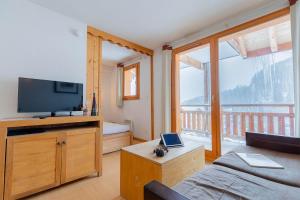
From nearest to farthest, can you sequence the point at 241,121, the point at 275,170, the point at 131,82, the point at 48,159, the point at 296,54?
the point at 275,170
the point at 48,159
the point at 296,54
the point at 241,121
the point at 131,82

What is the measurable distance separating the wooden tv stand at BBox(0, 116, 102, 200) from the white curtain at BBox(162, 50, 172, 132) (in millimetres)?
1482

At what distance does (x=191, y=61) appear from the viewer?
3.72 m

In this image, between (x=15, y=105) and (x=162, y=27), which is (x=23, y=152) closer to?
(x=15, y=105)

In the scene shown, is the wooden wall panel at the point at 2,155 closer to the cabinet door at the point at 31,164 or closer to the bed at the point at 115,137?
the cabinet door at the point at 31,164

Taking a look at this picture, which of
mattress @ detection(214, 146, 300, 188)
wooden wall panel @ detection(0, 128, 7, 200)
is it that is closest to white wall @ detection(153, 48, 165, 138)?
mattress @ detection(214, 146, 300, 188)

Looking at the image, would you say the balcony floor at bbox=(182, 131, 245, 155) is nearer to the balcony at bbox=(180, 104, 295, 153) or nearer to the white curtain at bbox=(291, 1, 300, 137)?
the balcony at bbox=(180, 104, 295, 153)

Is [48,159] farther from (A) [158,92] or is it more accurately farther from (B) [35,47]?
(A) [158,92]

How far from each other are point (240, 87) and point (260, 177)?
7.46 feet

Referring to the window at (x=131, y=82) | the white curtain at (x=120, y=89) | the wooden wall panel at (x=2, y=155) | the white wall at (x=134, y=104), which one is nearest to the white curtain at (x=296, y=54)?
the white wall at (x=134, y=104)

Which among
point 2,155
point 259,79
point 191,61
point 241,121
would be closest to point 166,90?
point 191,61

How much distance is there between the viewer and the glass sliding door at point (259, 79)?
97.7 inches

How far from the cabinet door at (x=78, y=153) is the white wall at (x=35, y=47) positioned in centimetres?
76

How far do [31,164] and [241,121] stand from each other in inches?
145

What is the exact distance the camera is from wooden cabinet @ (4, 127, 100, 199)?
A: 57.3 inches
